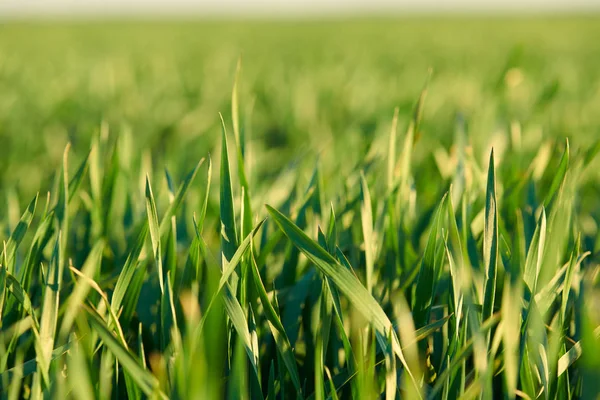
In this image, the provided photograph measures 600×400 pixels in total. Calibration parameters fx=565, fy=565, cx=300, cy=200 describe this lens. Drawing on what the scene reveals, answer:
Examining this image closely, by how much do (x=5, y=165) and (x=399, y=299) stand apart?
4.38 ft

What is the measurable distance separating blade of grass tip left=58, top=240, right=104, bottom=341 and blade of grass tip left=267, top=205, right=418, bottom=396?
21 centimetres

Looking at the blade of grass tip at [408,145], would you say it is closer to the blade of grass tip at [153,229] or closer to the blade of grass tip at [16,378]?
the blade of grass tip at [153,229]

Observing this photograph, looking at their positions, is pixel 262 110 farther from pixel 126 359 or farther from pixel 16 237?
pixel 126 359

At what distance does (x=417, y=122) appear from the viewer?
0.86 m

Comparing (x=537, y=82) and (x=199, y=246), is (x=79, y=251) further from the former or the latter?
(x=537, y=82)

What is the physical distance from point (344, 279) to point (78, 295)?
0.28 meters

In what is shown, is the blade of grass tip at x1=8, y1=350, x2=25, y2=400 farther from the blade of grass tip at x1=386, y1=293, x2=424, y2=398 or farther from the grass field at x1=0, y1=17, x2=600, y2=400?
the blade of grass tip at x1=386, y1=293, x2=424, y2=398

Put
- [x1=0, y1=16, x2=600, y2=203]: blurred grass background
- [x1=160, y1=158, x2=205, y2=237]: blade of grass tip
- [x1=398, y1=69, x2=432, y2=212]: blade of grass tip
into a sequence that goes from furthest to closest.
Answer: [x1=0, y1=16, x2=600, y2=203]: blurred grass background < [x1=398, y1=69, x2=432, y2=212]: blade of grass tip < [x1=160, y1=158, x2=205, y2=237]: blade of grass tip

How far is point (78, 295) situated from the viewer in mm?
583

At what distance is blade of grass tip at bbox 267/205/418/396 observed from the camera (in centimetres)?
54

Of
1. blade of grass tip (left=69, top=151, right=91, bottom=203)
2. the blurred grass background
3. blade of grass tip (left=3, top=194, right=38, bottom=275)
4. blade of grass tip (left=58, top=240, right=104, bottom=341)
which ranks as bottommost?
the blurred grass background

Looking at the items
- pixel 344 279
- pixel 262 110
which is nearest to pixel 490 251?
pixel 344 279

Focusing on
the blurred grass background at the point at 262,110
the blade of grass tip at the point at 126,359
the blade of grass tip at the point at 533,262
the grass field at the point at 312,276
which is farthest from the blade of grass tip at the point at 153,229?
the blurred grass background at the point at 262,110

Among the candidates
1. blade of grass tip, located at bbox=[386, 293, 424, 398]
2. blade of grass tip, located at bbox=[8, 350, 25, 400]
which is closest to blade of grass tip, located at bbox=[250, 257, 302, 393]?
blade of grass tip, located at bbox=[386, 293, 424, 398]
